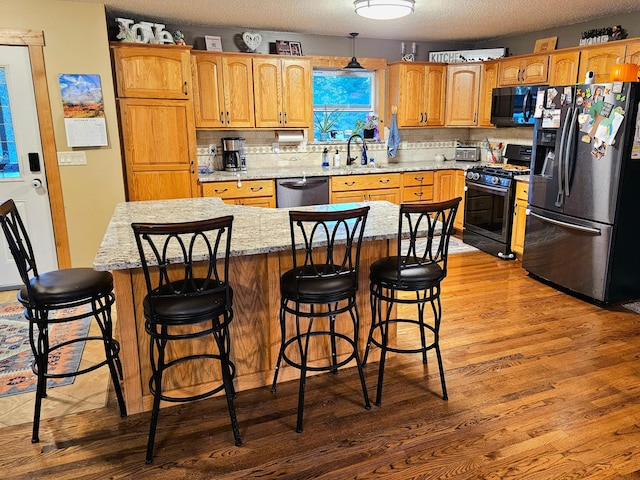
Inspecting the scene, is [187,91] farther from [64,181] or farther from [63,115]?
[64,181]

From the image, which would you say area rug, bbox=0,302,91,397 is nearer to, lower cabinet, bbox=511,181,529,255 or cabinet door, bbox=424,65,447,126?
lower cabinet, bbox=511,181,529,255

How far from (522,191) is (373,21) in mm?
2307

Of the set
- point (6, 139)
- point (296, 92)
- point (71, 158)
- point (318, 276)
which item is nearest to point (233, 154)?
point (296, 92)

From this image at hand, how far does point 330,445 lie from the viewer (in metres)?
2.20

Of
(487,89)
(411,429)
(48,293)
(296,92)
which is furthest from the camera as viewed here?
(487,89)

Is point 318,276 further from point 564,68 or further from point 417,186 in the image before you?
point 564,68

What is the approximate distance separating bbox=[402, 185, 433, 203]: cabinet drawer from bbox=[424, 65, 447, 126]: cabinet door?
0.86 m

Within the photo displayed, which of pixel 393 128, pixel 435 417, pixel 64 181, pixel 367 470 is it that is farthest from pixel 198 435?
pixel 393 128

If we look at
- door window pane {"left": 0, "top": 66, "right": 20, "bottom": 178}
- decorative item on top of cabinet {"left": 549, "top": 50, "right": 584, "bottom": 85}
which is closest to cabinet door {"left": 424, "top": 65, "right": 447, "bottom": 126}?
decorative item on top of cabinet {"left": 549, "top": 50, "right": 584, "bottom": 85}

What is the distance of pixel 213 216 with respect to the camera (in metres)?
2.91

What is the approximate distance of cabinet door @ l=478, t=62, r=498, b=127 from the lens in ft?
18.3

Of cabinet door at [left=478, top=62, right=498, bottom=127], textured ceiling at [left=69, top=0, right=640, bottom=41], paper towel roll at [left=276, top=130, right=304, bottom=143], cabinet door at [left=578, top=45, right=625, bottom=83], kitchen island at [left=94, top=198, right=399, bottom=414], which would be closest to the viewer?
kitchen island at [left=94, top=198, right=399, bottom=414]

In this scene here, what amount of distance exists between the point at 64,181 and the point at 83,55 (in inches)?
43.5

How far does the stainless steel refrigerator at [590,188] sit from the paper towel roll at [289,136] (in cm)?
256
